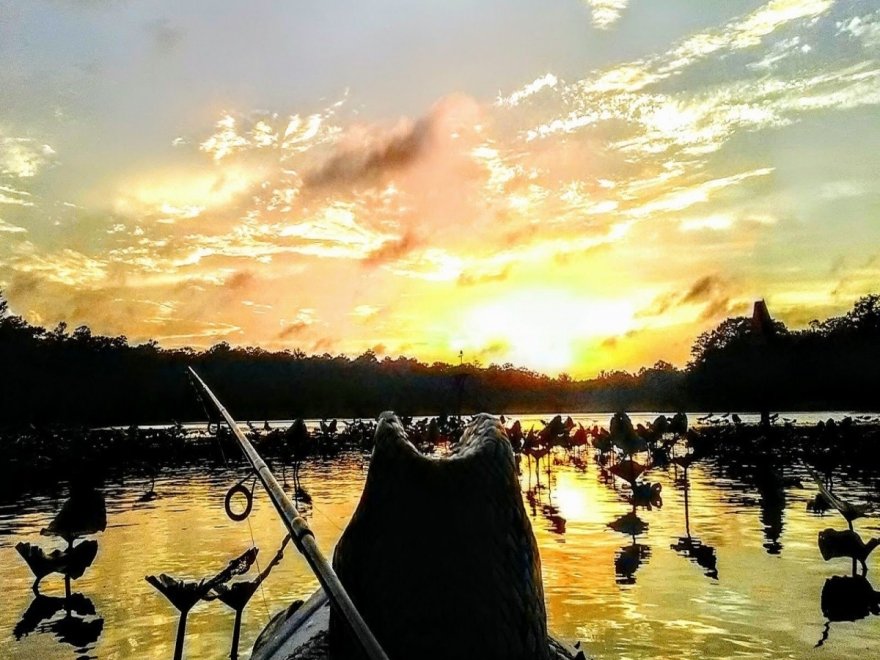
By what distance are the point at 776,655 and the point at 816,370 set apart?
70799 mm

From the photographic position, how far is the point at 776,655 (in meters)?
6.75

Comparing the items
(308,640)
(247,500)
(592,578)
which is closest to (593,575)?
(592,578)

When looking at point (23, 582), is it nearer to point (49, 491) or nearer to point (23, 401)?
point (49, 491)

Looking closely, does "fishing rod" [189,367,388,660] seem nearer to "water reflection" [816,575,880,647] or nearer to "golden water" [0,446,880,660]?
"golden water" [0,446,880,660]

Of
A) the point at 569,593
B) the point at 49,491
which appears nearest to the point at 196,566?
the point at 569,593

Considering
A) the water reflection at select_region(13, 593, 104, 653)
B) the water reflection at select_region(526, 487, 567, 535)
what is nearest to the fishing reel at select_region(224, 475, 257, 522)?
the water reflection at select_region(13, 593, 104, 653)

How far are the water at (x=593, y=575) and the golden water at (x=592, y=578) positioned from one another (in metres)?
0.02

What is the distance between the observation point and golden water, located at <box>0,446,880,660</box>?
730cm

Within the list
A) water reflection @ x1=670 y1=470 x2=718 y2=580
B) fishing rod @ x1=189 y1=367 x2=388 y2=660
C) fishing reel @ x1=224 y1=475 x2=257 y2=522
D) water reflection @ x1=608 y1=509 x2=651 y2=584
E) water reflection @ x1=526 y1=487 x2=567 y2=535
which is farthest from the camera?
water reflection @ x1=526 y1=487 x2=567 y2=535

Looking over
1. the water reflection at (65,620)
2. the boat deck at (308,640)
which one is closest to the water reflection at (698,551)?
the water reflection at (65,620)

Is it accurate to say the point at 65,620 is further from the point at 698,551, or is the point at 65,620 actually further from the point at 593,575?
the point at 698,551

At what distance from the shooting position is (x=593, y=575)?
1000 cm

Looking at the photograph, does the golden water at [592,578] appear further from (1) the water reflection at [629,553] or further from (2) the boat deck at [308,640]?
(2) the boat deck at [308,640]

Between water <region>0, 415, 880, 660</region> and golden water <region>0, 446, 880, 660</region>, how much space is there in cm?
2
